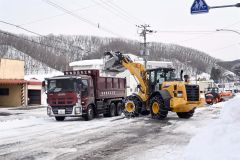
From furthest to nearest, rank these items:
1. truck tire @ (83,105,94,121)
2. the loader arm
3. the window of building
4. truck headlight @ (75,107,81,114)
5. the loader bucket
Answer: the window of building → the loader bucket → the loader arm → truck tire @ (83,105,94,121) → truck headlight @ (75,107,81,114)

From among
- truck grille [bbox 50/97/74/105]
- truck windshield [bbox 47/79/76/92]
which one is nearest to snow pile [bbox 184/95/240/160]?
truck grille [bbox 50/97/74/105]

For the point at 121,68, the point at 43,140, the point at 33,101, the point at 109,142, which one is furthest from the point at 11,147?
the point at 33,101

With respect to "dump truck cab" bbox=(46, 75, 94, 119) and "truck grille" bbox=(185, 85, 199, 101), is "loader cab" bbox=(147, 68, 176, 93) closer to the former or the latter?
"truck grille" bbox=(185, 85, 199, 101)

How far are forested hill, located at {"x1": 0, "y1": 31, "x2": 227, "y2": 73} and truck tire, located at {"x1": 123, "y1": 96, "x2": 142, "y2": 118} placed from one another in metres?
44.2

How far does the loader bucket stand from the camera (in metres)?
22.6

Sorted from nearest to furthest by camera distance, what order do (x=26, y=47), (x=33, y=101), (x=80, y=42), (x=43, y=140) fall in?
(x=43, y=140)
(x=33, y=101)
(x=80, y=42)
(x=26, y=47)

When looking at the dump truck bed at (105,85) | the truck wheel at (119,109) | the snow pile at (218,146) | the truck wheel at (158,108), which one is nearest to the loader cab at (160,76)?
the truck wheel at (158,108)

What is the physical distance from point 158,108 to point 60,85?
537cm

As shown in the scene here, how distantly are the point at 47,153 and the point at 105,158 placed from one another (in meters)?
1.73

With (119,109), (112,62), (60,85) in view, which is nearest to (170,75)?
(112,62)

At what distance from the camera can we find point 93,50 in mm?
75438

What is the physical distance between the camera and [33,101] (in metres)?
46.4

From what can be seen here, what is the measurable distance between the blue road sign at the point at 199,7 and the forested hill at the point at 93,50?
49.0 m

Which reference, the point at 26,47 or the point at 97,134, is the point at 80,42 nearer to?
the point at 26,47
